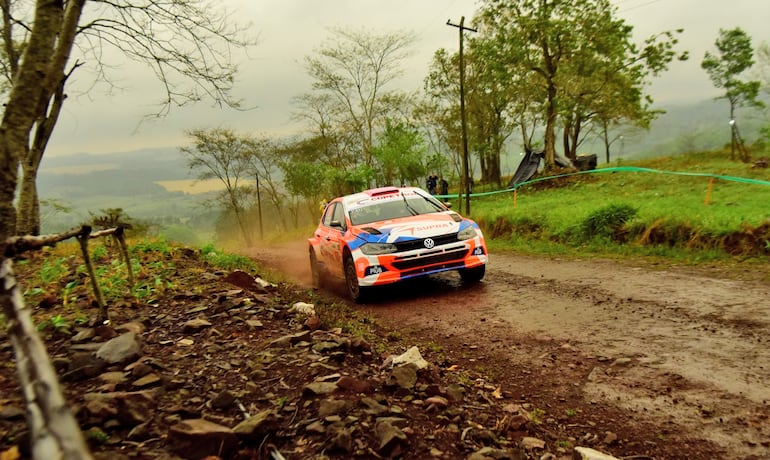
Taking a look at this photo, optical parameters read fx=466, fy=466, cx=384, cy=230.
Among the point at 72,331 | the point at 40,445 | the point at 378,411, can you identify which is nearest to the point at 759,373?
the point at 378,411

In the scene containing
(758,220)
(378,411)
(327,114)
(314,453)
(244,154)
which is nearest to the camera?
(314,453)

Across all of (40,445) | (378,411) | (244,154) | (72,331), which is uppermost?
(244,154)

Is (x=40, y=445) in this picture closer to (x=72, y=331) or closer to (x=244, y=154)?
(x=72, y=331)

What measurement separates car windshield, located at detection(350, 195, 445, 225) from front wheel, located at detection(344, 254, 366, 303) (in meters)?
0.77

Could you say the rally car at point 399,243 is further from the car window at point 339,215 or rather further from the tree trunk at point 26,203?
the tree trunk at point 26,203

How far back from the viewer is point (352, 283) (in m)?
7.70

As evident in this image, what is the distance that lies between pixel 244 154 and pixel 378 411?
4994 centimetres

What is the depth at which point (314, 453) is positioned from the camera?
2.54 m

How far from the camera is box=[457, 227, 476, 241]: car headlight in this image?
751 centimetres

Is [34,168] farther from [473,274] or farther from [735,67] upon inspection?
[735,67]

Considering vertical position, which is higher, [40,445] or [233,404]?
[40,445]

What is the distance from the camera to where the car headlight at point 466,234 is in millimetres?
7512

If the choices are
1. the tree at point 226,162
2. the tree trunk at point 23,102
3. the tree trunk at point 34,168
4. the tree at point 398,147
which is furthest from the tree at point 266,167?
the tree trunk at point 23,102

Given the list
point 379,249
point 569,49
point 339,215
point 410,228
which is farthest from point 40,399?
point 569,49
